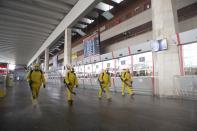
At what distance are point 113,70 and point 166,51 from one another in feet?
24.4

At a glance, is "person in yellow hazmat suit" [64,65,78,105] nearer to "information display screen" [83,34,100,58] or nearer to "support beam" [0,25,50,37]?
"information display screen" [83,34,100,58]

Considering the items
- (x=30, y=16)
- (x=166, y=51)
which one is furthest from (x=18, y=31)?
(x=166, y=51)

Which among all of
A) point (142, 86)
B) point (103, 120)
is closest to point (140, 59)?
point (142, 86)

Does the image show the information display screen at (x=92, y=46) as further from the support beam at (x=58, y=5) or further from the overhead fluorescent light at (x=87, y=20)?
the support beam at (x=58, y=5)

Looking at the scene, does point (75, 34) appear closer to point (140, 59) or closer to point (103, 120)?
point (140, 59)

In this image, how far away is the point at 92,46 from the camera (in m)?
19.8

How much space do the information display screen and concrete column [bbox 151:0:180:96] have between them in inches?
338

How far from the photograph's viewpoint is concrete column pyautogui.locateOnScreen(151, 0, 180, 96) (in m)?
10.3

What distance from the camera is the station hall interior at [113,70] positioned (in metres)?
4.96

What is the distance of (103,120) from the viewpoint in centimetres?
479

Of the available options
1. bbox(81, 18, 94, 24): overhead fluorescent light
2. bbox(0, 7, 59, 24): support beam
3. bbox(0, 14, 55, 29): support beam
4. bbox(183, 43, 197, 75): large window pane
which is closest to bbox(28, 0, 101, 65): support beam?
bbox(0, 7, 59, 24): support beam

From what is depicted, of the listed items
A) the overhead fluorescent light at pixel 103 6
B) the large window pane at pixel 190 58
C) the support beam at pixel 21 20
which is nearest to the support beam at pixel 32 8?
the support beam at pixel 21 20

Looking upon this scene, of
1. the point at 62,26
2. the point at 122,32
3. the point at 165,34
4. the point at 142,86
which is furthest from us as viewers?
the point at 62,26

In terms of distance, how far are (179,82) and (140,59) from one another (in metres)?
4.74
